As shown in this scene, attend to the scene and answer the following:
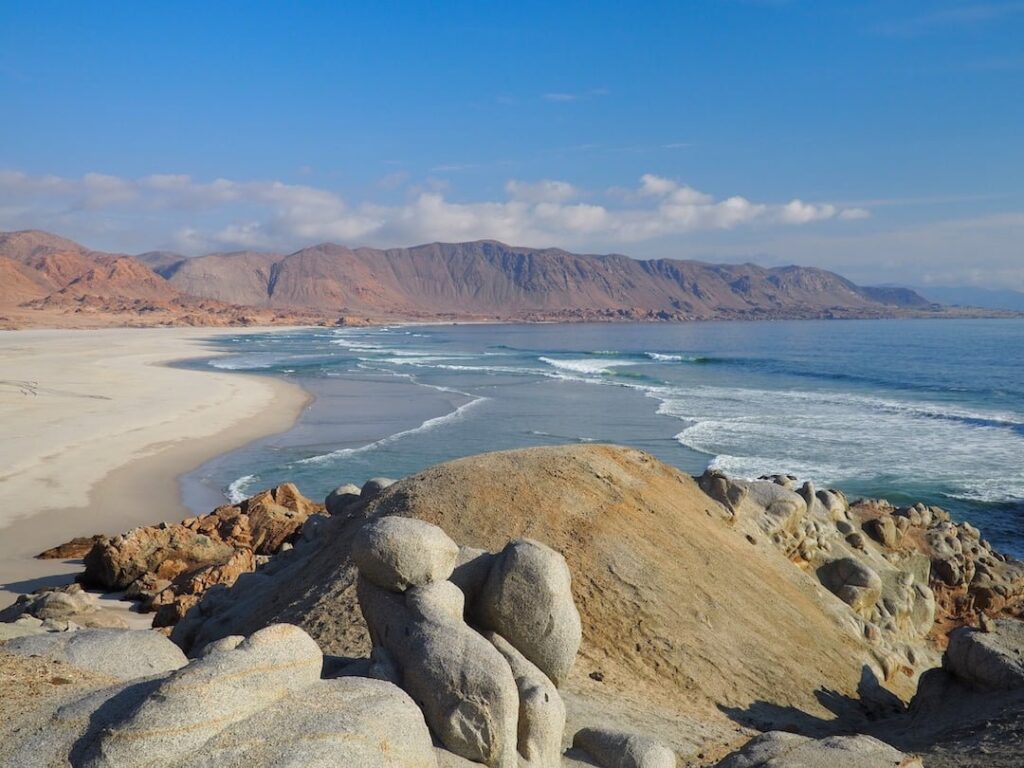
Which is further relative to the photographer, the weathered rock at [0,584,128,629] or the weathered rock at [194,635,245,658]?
the weathered rock at [0,584,128,629]

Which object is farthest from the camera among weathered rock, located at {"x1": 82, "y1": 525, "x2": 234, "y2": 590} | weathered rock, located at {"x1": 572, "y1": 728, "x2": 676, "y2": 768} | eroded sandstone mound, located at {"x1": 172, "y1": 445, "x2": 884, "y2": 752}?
weathered rock, located at {"x1": 82, "y1": 525, "x2": 234, "y2": 590}

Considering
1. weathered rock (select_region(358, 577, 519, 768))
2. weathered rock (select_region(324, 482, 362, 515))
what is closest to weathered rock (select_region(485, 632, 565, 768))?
weathered rock (select_region(358, 577, 519, 768))

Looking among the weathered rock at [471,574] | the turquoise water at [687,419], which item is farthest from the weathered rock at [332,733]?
the turquoise water at [687,419]

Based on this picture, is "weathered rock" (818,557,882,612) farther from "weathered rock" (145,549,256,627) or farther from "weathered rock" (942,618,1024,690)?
"weathered rock" (145,549,256,627)

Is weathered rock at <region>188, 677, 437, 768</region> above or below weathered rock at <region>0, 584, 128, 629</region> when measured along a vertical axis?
above

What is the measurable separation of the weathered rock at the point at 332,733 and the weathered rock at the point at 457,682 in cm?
81

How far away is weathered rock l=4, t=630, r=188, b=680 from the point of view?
6.69 metres

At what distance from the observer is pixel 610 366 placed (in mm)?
78438

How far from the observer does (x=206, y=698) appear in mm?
5074

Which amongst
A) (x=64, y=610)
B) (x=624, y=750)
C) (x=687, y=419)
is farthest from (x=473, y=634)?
(x=687, y=419)

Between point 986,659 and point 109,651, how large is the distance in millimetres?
9578

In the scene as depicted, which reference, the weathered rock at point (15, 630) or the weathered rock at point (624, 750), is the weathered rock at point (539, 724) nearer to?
the weathered rock at point (624, 750)

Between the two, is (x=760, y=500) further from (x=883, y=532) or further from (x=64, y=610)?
(x=64, y=610)

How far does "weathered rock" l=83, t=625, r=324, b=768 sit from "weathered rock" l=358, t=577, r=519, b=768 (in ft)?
3.91
